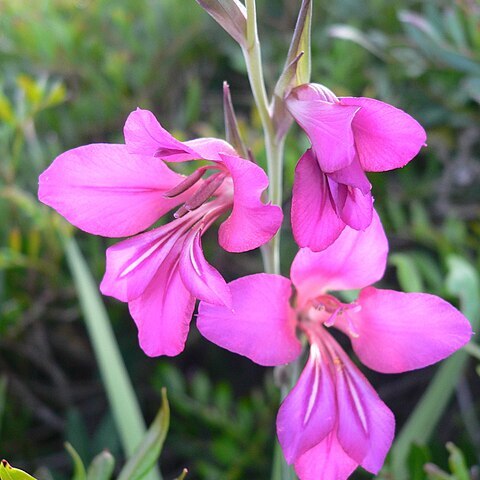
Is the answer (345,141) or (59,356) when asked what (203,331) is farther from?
(59,356)

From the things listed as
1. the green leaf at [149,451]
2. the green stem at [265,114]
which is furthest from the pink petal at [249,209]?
the green leaf at [149,451]

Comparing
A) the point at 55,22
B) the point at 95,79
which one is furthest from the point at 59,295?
the point at 55,22

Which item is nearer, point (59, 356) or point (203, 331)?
point (203, 331)

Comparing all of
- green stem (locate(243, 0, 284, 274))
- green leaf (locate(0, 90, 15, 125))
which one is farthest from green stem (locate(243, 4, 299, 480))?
green leaf (locate(0, 90, 15, 125))

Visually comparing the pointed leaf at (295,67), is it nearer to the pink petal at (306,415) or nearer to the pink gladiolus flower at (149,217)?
the pink gladiolus flower at (149,217)

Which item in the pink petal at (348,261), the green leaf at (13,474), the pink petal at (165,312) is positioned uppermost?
the pink petal at (165,312)

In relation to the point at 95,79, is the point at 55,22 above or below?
above

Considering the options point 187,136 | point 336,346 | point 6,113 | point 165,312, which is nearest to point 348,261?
point 336,346

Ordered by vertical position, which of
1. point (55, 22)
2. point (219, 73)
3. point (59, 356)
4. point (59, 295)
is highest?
point (55, 22)
